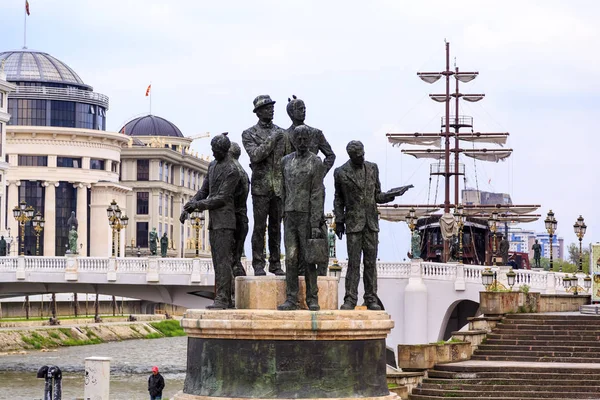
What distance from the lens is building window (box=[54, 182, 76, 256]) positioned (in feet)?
381

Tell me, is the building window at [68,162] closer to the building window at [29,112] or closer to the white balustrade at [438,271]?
the building window at [29,112]

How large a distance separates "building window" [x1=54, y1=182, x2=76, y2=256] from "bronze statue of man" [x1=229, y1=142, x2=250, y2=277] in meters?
99.5

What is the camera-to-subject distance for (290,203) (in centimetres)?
1688

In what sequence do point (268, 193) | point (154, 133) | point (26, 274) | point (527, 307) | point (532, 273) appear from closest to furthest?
point (268, 193), point (527, 307), point (532, 273), point (26, 274), point (154, 133)

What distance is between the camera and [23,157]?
117 m

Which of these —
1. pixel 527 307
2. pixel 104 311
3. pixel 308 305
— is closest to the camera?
pixel 308 305

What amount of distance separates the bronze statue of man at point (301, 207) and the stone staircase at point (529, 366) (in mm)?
11237

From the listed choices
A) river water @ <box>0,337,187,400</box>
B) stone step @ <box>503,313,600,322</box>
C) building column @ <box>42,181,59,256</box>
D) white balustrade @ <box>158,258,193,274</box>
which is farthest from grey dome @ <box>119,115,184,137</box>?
stone step @ <box>503,313,600,322</box>

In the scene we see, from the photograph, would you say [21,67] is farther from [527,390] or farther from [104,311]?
[527,390]

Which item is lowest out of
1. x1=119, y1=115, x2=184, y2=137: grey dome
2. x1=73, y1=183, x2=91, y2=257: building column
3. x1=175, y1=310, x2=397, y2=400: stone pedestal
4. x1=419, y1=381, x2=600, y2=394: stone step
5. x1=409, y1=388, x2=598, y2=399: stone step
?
x1=409, y1=388, x2=598, y2=399: stone step

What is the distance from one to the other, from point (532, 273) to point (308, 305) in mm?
33475

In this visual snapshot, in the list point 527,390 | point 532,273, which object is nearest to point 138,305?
point 532,273

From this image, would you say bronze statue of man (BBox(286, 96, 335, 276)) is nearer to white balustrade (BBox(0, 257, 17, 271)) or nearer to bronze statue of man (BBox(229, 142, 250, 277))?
bronze statue of man (BBox(229, 142, 250, 277))

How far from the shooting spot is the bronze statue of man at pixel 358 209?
18.6m
